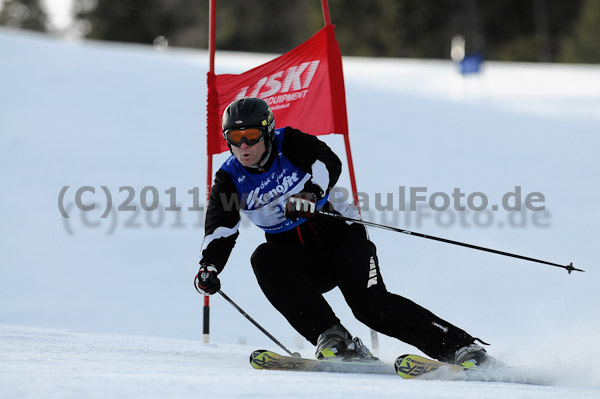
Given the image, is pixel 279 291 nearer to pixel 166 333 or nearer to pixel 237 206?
pixel 237 206

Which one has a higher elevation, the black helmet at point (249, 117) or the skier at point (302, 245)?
the black helmet at point (249, 117)

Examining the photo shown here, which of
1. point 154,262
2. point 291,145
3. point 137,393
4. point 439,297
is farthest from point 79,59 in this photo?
point 137,393

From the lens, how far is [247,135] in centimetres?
370

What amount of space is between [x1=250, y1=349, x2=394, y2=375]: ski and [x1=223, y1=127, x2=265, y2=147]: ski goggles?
1.01 metres

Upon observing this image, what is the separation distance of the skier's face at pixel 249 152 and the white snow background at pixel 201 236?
38.7 inches

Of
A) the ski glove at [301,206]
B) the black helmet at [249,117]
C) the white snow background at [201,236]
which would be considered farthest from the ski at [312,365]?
the black helmet at [249,117]

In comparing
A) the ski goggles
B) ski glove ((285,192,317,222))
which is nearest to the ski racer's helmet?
the ski goggles

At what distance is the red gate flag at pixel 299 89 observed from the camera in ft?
16.8

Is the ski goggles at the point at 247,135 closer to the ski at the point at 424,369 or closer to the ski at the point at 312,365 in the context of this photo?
the ski at the point at 312,365

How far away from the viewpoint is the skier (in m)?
3.49

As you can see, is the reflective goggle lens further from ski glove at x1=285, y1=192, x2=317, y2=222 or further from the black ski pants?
the black ski pants

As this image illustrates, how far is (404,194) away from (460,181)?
957 mm

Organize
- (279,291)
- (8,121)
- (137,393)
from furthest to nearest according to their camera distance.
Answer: (8,121), (279,291), (137,393)

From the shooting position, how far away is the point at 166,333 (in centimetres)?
633
